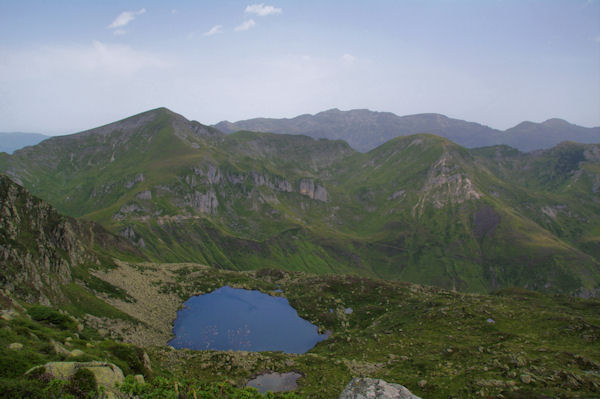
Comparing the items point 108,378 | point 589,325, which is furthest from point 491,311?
point 108,378

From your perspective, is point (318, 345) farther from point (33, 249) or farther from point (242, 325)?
point (33, 249)

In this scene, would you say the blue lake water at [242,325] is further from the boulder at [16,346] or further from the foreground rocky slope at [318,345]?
the boulder at [16,346]

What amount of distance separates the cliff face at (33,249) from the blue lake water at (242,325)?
114 ft

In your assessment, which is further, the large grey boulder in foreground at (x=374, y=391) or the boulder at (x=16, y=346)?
the large grey boulder in foreground at (x=374, y=391)

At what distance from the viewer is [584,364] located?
158 ft

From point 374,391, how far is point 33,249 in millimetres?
84906

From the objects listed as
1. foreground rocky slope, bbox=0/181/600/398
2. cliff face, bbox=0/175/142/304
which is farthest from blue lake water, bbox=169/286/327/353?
cliff face, bbox=0/175/142/304

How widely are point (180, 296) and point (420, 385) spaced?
96.4 m

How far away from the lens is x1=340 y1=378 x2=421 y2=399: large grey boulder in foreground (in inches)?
1041

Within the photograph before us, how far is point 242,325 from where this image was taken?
107 meters

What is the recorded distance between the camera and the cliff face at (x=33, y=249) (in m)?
65.6

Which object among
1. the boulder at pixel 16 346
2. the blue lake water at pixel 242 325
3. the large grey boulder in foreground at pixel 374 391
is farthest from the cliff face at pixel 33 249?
the large grey boulder in foreground at pixel 374 391

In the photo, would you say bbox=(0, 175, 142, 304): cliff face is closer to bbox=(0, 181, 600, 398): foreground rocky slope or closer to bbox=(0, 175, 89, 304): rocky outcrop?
bbox=(0, 175, 89, 304): rocky outcrop

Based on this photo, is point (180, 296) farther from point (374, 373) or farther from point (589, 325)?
point (589, 325)
